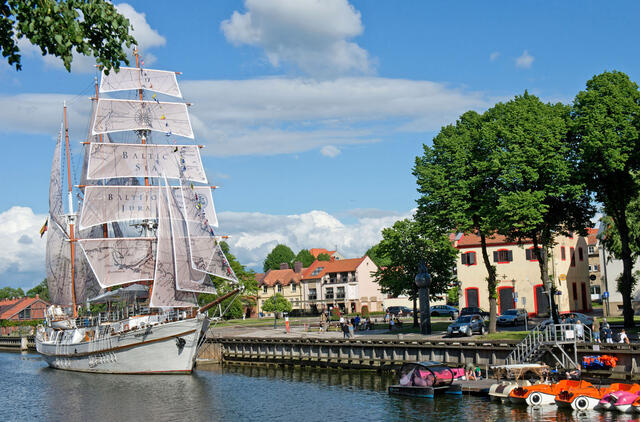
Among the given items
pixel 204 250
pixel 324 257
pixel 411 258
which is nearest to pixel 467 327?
pixel 411 258

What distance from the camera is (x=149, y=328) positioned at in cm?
5578

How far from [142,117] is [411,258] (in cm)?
3514

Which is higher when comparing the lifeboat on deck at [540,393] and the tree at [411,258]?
the tree at [411,258]

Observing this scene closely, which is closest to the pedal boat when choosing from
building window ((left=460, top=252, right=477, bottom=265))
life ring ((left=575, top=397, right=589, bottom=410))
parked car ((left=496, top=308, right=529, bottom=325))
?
life ring ((left=575, top=397, right=589, bottom=410))

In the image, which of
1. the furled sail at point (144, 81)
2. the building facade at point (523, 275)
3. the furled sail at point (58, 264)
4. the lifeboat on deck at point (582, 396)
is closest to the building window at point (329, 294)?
the building facade at point (523, 275)

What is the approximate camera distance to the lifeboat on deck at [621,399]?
28.4m

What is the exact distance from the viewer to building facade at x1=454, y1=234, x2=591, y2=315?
72.9 meters

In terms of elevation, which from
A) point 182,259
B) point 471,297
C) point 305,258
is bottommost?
point 471,297

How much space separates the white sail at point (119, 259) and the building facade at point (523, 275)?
1420 inches

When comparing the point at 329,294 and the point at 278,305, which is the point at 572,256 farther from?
the point at 329,294

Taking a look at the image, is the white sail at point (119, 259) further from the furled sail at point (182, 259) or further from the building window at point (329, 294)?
the building window at point (329, 294)

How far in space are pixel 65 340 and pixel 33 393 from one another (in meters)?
20.4

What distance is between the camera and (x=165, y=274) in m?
57.4

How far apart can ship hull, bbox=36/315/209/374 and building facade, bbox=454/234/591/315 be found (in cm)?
3424
